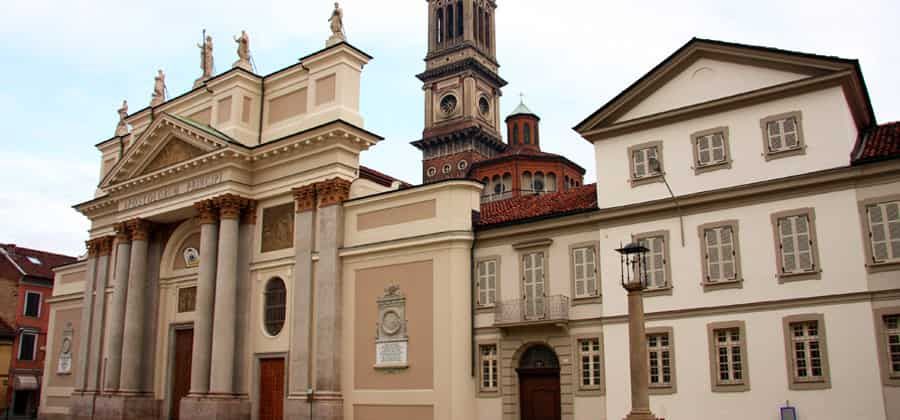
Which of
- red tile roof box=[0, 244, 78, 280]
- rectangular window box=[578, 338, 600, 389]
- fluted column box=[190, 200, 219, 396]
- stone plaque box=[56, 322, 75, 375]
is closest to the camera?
rectangular window box=[578, 338, 600, 389]

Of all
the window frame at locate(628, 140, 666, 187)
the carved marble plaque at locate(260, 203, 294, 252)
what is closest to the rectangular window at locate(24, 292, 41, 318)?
the carved marble plaque at locate(260, 203, 294, 252)

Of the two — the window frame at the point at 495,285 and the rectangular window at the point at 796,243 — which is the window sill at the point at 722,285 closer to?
the rectangular window at the point at 796,243

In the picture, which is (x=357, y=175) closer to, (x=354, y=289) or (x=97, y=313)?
(x=354, y=289)

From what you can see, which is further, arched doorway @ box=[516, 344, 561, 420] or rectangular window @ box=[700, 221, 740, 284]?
arched doorway @ box=[516, 344, 561, 420]

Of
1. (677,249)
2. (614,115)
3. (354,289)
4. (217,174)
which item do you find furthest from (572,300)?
(217,174)

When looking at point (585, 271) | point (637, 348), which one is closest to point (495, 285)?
point (585, 271)

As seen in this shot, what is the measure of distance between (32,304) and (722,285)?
46813 millimetres

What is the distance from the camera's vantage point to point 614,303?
23109 mm

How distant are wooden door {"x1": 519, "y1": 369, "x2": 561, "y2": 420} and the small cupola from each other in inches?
1592

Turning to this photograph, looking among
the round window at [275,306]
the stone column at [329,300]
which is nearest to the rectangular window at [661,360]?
the stone column at [329,300]

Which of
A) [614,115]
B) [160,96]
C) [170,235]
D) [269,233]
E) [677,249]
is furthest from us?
[160,96]

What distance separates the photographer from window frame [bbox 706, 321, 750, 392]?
20.5 m

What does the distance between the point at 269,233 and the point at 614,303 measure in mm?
13894

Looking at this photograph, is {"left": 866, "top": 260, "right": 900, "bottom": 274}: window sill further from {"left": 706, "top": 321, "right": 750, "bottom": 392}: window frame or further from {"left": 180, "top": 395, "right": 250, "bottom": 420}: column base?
{"left": 180, "top": 395, "right": 250, "bottom": 420}: column base
